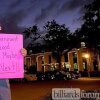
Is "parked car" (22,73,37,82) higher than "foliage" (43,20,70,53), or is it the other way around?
"foliage" (43,20,70,53)

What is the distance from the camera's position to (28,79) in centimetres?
2352

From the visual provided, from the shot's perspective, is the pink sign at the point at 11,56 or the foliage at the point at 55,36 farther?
the foliage at the point at 55,36

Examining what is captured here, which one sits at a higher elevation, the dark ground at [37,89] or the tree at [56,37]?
the tree at [56,37]

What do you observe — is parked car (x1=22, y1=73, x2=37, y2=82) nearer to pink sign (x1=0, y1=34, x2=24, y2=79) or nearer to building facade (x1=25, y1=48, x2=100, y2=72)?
building facade (x1=25, y1=48, x2=100, y2=72)

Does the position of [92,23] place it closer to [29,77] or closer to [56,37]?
[29,77]

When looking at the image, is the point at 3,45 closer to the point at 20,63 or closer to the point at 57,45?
the point at 20,63

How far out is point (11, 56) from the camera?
4.37 metres

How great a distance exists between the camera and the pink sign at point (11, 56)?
4.30 meters

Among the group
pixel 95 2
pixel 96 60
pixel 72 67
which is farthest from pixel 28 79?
pixel 72 67

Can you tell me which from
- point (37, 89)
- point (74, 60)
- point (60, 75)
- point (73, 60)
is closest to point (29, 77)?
point (60, 75)

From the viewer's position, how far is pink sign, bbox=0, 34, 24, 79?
14.1ft

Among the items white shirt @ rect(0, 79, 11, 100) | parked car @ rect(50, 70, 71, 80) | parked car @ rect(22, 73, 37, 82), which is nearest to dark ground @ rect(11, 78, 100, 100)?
parked car @ rect(22, 73, 37, 82)

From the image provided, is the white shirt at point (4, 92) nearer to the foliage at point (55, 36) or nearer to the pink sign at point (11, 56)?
the pink sign at point (11, 56)

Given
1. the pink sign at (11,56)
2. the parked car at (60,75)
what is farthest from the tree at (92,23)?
the pink sign at (11,56)
